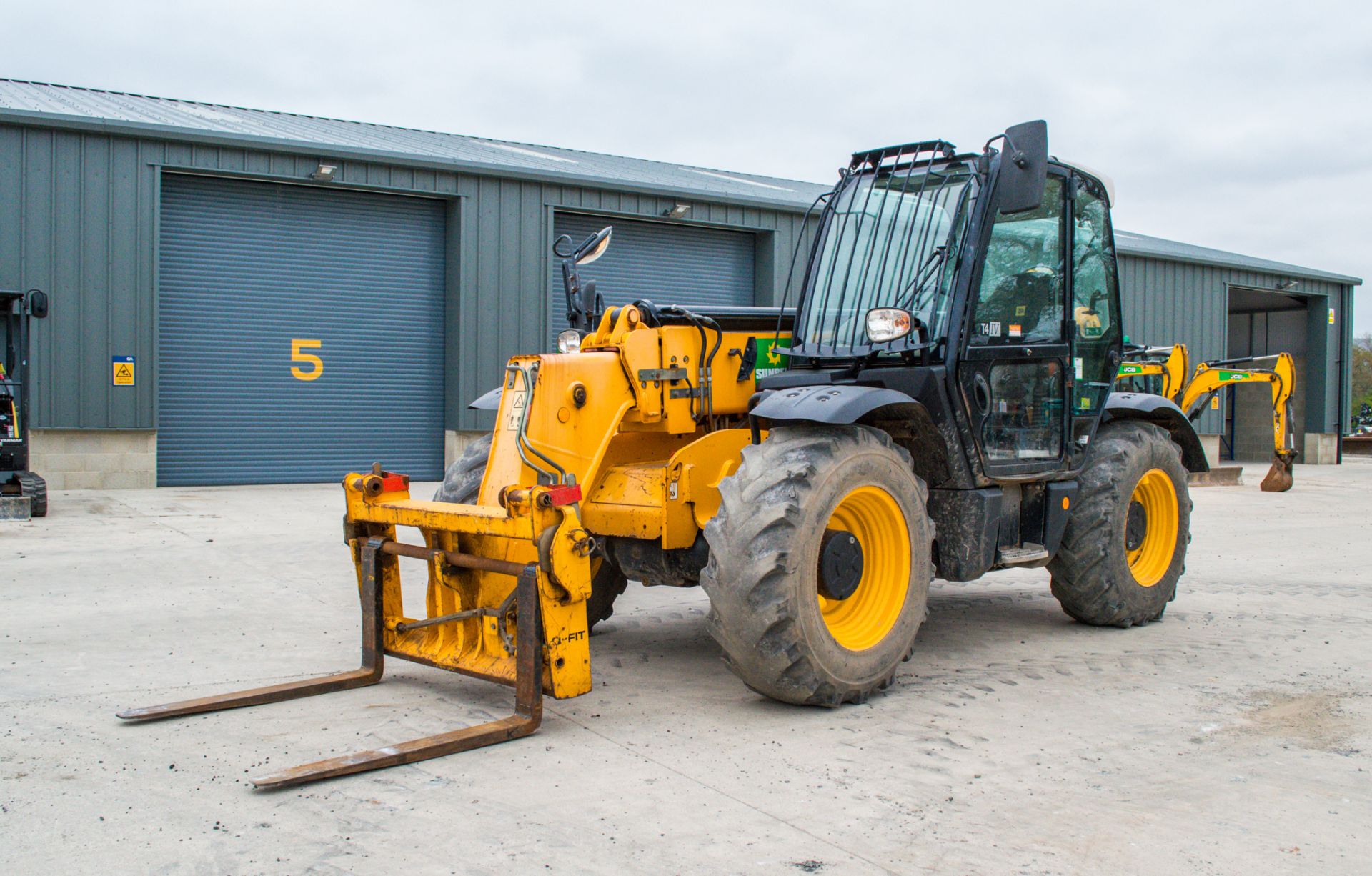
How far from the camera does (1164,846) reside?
345 centimetres

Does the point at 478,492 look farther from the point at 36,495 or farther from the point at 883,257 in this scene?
the point at 36,495

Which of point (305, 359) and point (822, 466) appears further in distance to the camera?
point (305, 359)

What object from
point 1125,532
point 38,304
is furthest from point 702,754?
point 38,304

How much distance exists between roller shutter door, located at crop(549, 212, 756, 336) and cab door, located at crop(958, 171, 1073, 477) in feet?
40.3

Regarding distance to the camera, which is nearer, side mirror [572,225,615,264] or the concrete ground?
the concrete ground

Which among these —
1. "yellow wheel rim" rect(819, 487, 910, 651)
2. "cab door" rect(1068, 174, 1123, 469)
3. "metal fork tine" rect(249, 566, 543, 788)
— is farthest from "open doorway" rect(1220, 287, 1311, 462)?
"metal fork tine" rect(249, 566, 543, 788)

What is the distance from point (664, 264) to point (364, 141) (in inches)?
209

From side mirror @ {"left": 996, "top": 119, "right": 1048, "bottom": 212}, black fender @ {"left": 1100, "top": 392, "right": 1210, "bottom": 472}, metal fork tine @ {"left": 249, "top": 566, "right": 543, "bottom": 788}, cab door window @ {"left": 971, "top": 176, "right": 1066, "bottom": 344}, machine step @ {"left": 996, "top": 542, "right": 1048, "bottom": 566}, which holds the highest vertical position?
side mirror @ {"left": 996, "top": 119, "right": 1048, "bottom": 212}

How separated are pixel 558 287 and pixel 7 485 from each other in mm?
9091

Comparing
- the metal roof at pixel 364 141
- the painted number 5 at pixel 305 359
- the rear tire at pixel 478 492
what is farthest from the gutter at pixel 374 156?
the rear tire at pixel 478 492

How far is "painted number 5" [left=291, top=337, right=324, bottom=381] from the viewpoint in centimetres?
1705

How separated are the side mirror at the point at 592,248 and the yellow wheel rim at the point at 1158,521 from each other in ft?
12.1

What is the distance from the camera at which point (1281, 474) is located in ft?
63.5

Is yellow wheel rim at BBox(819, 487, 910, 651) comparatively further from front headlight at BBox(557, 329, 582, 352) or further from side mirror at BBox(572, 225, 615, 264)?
side mirror at BBox(572, 225, 615, 264)
